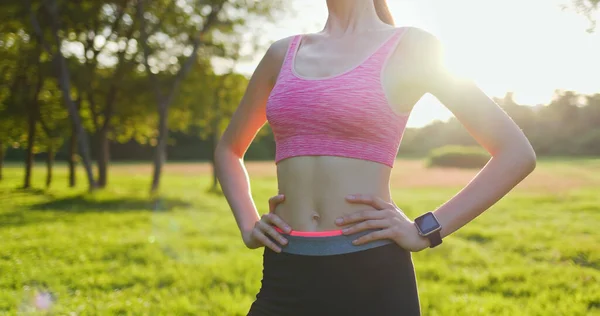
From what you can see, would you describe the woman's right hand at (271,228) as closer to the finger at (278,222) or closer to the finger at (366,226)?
the finger at (278,222)

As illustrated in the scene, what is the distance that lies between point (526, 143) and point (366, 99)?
0.55 metres

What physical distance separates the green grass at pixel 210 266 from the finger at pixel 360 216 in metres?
4.36

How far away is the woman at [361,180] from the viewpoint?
1858 millimetres

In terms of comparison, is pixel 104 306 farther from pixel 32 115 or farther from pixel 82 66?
pixel 32 115

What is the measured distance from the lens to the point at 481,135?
76.2 inches

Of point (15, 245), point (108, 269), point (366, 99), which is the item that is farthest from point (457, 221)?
point (15, 245)

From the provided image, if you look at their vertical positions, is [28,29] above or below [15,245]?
above

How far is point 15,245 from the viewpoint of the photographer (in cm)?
998

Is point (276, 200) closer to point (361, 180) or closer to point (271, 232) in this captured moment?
point (271, 232)

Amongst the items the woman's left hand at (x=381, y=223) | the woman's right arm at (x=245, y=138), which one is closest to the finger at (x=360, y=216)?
the woman's left hand at (x=381, y=223)

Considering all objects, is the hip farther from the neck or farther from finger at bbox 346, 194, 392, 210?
the neck

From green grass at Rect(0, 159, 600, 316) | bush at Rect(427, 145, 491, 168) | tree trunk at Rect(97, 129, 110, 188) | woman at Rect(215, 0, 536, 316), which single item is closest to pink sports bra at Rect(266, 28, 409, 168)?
woman at Rect(215, 0, 536, 316)

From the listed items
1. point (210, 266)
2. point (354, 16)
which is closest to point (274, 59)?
point (354, 16)

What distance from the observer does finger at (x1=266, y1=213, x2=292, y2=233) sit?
6.40ft
